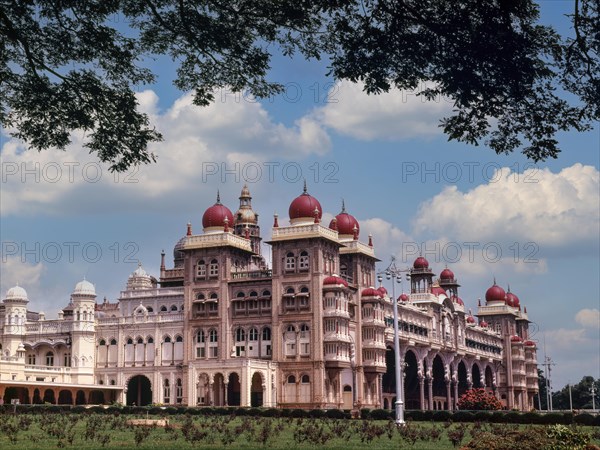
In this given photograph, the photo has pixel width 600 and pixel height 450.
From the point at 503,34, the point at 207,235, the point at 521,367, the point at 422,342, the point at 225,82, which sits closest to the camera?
the point at 503,34

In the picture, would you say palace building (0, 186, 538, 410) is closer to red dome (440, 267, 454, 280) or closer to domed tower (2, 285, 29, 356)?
domed tower (2, 285, 29, 356)

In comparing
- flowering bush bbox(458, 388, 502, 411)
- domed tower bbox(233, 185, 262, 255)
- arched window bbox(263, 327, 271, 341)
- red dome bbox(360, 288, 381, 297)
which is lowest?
flowering bush bbox(458, 388, 502, 411)

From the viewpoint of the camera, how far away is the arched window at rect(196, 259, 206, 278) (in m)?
84.1

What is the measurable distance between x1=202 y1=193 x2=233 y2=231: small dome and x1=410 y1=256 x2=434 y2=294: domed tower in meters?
32.4

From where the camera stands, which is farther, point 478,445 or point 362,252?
point 362,252

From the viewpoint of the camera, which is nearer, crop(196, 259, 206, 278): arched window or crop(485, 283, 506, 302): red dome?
crop(196, 259, 206, 278): arched window

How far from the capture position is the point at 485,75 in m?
21.7

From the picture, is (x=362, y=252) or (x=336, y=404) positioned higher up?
(x=362, y=252)

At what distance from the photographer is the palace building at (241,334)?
78.2 meters

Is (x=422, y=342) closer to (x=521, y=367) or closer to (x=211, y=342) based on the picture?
(x=211, y=342)

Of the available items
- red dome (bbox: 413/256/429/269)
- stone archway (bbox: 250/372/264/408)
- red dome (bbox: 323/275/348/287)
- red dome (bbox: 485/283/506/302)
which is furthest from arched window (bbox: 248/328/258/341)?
red dome (bbox: 485/283/506/302)

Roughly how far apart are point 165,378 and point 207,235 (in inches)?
582

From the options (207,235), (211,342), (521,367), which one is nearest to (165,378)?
(211,342)

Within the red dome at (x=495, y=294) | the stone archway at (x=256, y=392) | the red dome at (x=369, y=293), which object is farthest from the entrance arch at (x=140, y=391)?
the red dome at (x=495, y=294)
